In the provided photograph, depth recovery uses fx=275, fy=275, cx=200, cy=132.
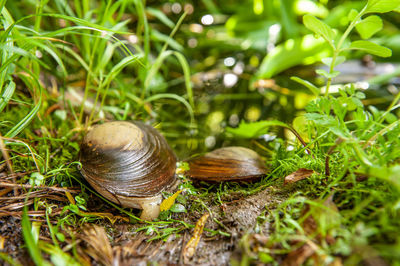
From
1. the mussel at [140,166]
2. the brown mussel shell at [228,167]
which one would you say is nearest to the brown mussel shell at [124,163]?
the mussel at [140,166]

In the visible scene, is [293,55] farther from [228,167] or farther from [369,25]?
[228,167]

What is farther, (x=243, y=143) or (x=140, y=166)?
(x=243, y=143)

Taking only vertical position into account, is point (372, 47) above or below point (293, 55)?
above

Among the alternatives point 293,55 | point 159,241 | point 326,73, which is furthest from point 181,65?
point 159,241

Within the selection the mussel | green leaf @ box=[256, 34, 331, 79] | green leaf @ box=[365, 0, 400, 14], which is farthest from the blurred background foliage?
green leaf @ box=[365, 0, 400, 14]

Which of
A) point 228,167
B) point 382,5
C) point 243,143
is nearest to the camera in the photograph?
point 382,5

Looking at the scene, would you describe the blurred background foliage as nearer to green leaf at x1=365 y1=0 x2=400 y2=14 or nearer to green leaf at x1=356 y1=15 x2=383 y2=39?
green leaf at x1=356 y1=15 x2=383 y2=39

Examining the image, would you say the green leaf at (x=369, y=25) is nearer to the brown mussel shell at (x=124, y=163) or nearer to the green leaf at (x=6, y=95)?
→ the brown mussel shell at (x=124, y=163)
